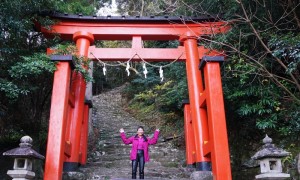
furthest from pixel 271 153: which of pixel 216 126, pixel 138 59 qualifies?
pixel 138 59

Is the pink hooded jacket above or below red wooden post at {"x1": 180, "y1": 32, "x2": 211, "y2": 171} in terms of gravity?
below

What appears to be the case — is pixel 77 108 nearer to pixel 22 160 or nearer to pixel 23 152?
pixel 22 160

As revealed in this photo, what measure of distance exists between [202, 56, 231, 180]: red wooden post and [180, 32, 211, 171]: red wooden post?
0.46 metres

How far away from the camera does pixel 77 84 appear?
707 cm

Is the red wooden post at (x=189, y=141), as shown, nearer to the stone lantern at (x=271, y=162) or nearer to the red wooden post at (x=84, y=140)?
the red wooden post at (x=84, y=140)

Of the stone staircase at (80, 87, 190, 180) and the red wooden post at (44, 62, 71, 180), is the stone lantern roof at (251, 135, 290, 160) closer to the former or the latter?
the stone staircase at (80, 87, 190, 180)

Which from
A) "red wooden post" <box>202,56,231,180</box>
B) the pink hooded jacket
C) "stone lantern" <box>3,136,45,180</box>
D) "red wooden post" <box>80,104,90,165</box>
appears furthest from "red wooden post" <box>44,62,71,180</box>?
"red wooden post" <box>202,56,231,180</box>

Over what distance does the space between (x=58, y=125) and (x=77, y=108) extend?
4.89 ft

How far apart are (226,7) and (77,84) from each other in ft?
13.8

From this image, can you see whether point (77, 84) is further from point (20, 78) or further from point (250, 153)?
point (250, 153)

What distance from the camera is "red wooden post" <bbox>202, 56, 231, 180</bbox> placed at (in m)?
5.30

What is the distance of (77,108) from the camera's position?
6980mm

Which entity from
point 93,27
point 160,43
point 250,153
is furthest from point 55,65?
point 160,43

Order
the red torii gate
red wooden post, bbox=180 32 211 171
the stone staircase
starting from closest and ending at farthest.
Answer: the red torii gate, red wooden post, bbox=180 32 211 171, the stone staircase
